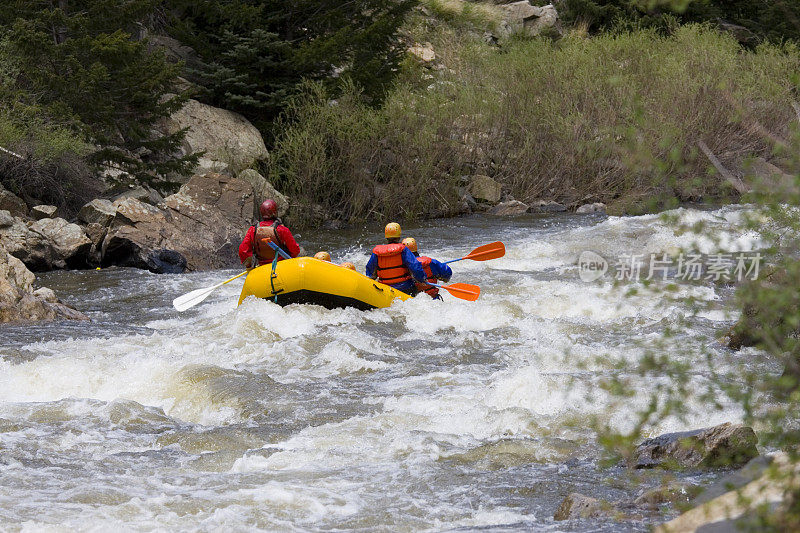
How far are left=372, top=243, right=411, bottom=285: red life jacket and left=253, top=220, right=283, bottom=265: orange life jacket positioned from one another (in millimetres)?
980

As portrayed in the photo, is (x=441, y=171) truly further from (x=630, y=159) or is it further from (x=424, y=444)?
(x=630, y=159)

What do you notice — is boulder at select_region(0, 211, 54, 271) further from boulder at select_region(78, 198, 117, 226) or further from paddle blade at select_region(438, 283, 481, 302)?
paddle blade at select_region(438, 283, 481, 302)

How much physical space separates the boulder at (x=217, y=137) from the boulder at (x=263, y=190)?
90 cm

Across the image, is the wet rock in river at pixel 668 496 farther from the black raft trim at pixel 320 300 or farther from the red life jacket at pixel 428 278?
the red life jacket at pixel 428 278

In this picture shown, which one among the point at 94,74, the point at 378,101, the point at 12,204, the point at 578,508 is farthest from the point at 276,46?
the point at 578,508

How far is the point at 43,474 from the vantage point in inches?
176

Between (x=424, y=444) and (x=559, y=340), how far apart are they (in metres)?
2.76

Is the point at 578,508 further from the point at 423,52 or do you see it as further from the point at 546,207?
the point at 423,52

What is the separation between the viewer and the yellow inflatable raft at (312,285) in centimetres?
797

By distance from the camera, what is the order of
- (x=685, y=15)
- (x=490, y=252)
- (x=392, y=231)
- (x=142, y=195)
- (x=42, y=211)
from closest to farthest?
(x=392, y=231) → (x=490, y=252) → (x=42, y=211) → (x=142, y=195) → (x=685, y=15)

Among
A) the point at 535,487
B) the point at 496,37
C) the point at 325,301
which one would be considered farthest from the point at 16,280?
the point at 496,37

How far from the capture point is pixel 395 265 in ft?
28.7

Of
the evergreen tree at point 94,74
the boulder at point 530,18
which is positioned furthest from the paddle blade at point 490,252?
the boulder at point 530,18

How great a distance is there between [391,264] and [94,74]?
22.9 ft
